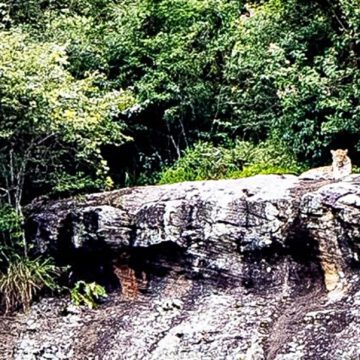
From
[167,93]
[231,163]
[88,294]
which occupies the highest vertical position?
[167,93]

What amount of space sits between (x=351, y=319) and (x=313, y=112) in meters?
3.42

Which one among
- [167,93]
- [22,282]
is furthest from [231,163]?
[22,282]

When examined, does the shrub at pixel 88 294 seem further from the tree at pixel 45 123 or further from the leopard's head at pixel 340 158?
the leopard's head at pixel 340 158

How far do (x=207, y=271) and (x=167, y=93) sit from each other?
3.78 m

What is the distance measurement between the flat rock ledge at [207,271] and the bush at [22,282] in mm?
163

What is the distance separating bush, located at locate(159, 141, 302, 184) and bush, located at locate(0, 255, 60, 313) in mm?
2419

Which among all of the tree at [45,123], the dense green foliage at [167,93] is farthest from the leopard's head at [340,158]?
the tree at [45,123]

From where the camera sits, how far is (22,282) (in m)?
7.55

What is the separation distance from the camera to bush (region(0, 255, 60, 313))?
7.52 metres

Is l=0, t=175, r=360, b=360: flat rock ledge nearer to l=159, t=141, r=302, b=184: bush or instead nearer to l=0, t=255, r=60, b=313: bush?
l=0, t=255, r=60, b=313: bush

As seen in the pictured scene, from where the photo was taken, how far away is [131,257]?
7.84 meters

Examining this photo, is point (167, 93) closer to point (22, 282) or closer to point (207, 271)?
point (207, 271)

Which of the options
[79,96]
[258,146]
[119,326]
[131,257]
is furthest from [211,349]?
[258,146]

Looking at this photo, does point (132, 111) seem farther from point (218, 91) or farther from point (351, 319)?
point (351, 319)
